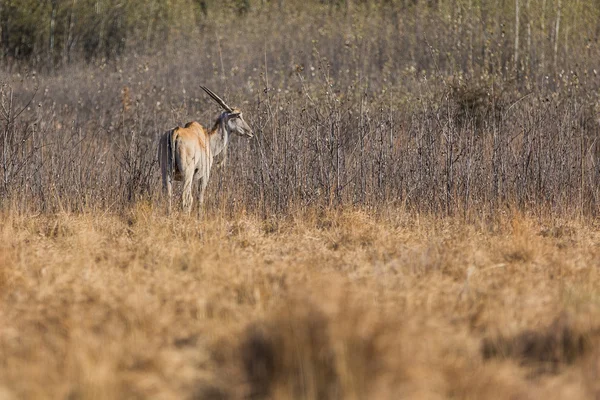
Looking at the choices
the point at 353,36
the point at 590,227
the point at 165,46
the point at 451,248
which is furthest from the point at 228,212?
the point at 165,46

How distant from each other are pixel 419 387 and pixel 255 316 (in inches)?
49.8

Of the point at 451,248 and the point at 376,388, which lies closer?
the point at 376,388

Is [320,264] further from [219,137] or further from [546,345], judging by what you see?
[219,137]

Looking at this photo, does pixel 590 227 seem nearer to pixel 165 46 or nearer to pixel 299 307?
pixel 299 307

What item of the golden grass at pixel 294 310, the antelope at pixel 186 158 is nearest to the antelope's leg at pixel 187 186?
the antelope at pixel 186 158

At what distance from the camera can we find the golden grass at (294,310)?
3.15 metres

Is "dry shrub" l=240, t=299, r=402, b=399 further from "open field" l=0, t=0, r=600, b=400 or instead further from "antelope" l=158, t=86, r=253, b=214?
"antelope" l=158, t=86, r=253, b=214

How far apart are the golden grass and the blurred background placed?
45.5 inches

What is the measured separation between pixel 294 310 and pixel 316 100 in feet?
29.1

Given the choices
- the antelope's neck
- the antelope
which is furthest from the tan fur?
the antelope's neck

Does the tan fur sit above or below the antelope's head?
below

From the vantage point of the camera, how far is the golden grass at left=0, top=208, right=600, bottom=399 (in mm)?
3154

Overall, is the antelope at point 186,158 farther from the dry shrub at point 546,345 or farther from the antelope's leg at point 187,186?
the dry shrub at point 546,345

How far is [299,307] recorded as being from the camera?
3.32 metres
